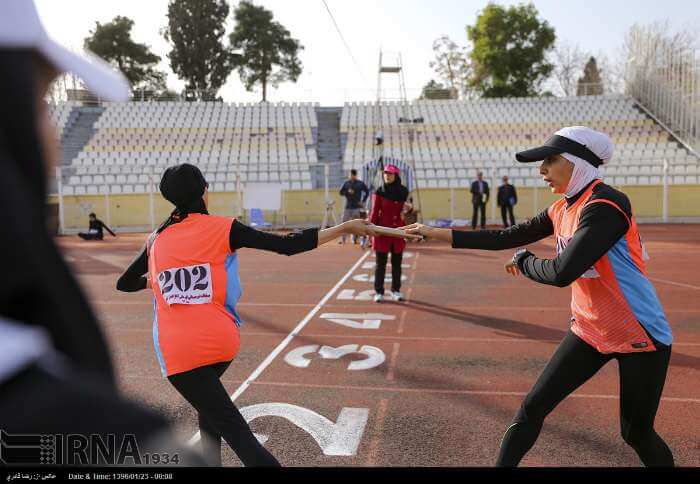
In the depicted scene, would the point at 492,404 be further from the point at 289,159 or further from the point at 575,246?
the point at 289,159

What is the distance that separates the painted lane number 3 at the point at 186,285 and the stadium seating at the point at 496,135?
896 inches

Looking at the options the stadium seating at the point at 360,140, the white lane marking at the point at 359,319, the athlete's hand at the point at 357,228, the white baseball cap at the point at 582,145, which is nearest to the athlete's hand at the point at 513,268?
the white baseball cap at the point at 582,145

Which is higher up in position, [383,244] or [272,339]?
[383,244]

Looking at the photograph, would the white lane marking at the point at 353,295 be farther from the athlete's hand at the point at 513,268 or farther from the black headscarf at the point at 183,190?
the black headscarf at the point at 183,190

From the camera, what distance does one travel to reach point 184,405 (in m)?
4.91

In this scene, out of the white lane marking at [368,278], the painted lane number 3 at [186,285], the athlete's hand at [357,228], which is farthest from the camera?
the white lane marking at [368,278]

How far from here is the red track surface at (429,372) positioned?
3990mm

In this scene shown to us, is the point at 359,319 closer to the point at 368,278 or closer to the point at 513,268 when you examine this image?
the point at 368,278

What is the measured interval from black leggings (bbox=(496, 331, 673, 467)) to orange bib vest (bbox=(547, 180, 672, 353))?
7cm

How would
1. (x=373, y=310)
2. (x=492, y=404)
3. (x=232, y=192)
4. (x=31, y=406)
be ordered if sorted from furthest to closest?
(x=232, y=192) < (x=373, y=310) < (x=492, y=404) < (x=31, y=406)

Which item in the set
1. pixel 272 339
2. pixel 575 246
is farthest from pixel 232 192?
pixel 575 246

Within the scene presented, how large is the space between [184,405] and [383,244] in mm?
4655

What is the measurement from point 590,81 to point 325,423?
4870cm

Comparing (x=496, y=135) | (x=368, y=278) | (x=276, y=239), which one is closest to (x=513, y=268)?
(x=276, y=239)
